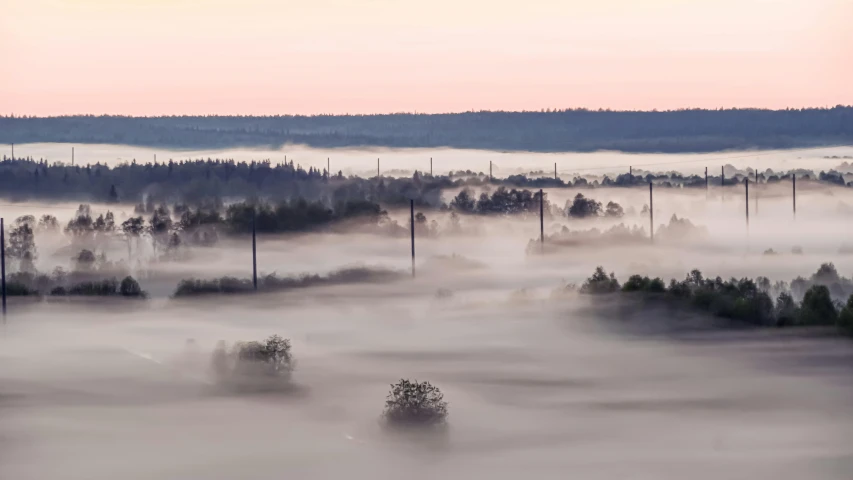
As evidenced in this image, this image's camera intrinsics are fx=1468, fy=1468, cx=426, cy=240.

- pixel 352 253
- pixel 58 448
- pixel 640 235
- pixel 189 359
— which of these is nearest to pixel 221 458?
pixel 58 448

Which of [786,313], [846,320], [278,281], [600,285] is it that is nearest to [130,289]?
[278,281]

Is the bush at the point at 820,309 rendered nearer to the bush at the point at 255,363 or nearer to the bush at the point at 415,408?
the bush at the point at 255,363

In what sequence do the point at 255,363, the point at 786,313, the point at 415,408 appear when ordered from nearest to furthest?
the point at 415,408 → the point at 255,363 → the point at 786,313

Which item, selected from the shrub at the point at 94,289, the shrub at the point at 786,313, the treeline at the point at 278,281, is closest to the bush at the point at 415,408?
the shrub at the point at 786,313

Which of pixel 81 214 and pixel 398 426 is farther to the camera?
pixel 81 214

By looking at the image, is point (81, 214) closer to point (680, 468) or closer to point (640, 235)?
point (640, 235)

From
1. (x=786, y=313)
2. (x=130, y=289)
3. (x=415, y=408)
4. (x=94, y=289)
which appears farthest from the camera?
(x=130, y=289)

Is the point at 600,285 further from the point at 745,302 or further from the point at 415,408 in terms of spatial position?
the point at 415,408

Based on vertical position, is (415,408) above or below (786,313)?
below

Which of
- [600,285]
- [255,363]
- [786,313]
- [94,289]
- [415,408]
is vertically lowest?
[415,408]
